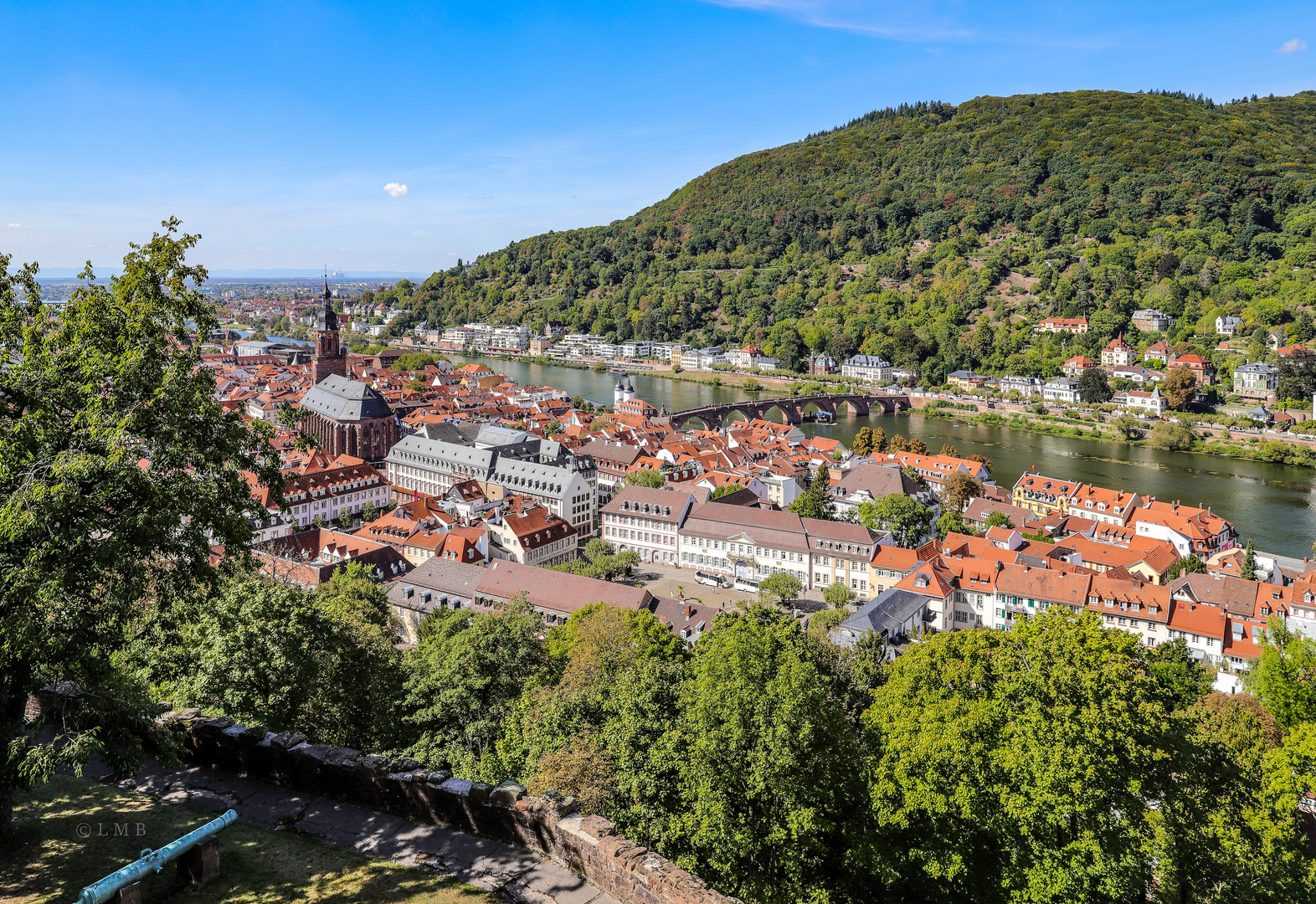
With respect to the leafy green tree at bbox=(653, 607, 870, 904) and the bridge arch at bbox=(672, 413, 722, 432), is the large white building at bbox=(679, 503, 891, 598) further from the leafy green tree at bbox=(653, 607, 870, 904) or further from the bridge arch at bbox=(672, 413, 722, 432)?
the bridge arch at bbox=(672, 413, 722, 432)

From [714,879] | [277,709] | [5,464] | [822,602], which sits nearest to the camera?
[5,464]

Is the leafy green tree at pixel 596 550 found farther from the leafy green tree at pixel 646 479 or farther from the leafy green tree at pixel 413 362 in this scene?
the leafy green tree at pixel 413 362

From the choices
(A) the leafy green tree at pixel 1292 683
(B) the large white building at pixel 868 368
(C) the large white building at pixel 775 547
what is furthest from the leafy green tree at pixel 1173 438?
(A) the leafy green tree at pixel 1292 683

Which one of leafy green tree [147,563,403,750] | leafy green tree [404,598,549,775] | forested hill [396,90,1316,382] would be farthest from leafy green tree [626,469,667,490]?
forested hill [396,90,1316,382]

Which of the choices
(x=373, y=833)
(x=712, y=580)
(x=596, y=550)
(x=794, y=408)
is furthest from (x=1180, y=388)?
(x=373, y=833)

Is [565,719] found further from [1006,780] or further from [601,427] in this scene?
[601,427]

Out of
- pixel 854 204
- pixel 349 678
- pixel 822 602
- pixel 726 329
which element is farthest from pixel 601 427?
pixel 854 204
